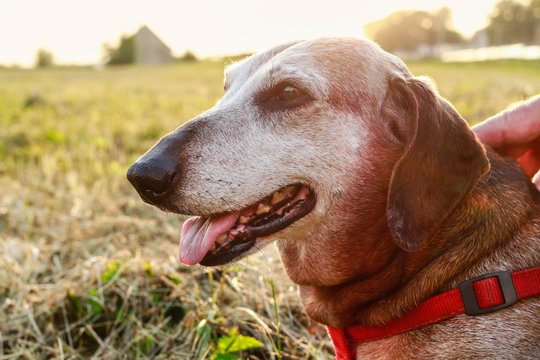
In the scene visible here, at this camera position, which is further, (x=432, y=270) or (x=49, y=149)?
(x=49, y=149)

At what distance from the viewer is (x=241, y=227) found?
2.68 meters

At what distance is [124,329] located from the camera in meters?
3.30

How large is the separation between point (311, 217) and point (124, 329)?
5.03 feet

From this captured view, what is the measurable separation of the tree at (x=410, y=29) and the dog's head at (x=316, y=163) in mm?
68088

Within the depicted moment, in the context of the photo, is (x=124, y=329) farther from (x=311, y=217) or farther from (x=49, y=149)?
(x=49, y=149)

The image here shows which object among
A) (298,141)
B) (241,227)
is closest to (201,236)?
(241,227)

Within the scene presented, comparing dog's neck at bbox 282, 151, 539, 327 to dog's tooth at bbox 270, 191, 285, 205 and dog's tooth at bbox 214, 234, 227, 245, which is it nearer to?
dog's tooth at bbox 270, 191, 285, 205

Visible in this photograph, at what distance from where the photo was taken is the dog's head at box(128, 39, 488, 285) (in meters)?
2.49

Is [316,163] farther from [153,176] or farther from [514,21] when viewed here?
[514,21]

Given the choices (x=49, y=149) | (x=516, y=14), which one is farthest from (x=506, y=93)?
(x=516, y=14)

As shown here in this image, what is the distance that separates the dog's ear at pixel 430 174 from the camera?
94.3 inches

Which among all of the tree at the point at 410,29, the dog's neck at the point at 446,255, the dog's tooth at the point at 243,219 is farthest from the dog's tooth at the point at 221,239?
the tree at the point at 410,29

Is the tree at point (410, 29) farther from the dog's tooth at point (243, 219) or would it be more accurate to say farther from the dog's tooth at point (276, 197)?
the dog's tooth at point (243, 219)

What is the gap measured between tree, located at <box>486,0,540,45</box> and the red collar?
94.4m
